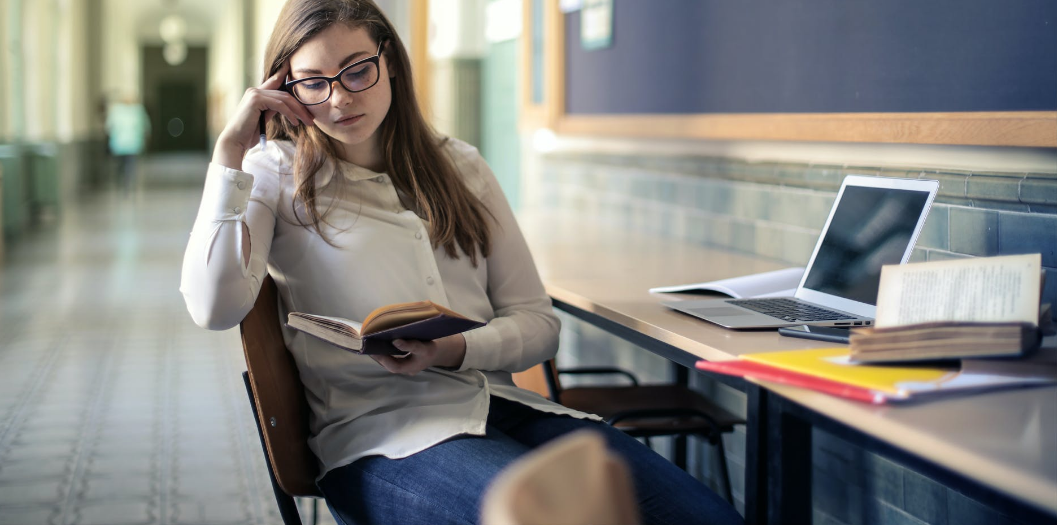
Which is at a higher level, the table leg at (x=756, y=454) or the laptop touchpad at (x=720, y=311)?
the laptop touchpad at (x=720, y=311)

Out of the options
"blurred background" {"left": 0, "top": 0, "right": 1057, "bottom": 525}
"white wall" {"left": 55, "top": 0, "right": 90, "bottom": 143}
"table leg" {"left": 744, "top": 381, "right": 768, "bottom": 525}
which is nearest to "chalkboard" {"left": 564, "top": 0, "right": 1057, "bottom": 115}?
"blurred background" {"left": 0, "top": 0, "right": 1057, "bottom": 525}

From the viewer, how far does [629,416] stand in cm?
200

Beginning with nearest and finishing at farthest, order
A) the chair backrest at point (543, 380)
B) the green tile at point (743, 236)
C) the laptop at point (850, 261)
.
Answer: the laptop at point (850, 261), the chair backrest at point (543, 380), the green tile at point (743, 236)

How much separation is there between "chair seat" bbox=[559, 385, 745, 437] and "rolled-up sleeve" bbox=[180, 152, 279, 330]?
0.82m

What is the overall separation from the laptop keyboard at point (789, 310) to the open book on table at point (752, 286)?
73 millimetres

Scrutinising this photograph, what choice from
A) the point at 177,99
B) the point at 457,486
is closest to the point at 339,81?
the point at 457,486

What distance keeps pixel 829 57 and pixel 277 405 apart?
1487mm

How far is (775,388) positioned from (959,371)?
23cm

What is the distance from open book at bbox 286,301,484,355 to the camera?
1338 millimetres

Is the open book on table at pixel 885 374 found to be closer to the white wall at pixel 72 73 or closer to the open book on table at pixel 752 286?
the open book on table at pixel 752 286

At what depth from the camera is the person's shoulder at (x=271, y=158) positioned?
1.71 meters

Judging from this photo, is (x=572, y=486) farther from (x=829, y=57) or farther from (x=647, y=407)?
(x=829, y=57)

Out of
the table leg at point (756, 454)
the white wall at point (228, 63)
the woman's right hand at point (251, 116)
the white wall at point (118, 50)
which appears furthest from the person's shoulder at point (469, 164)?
the white wall at point (228, 63)

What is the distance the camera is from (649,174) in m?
3.21
